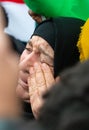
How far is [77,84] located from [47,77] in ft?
4.33

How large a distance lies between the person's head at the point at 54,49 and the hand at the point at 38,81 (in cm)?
3

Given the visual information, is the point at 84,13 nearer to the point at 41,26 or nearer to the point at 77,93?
the point at 41,26

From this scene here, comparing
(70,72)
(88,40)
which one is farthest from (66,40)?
(70,72)

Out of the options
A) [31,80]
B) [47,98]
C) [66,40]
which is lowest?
[31,80]

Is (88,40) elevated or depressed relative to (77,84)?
depressed

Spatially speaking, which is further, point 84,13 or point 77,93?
point 84,13

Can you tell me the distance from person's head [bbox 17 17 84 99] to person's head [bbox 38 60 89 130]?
4.38 ft

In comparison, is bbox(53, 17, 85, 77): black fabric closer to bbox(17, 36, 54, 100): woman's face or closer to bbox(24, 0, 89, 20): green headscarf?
bbox(17, 36, 54, 100): woman's face

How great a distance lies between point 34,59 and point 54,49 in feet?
0.36

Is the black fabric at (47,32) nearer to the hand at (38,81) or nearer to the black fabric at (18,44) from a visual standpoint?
the hand at (38,81)

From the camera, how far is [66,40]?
1963 mm

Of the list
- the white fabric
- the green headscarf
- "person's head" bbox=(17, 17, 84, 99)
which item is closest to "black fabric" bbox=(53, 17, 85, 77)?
"person's head" bbox=(17, 17, 84, 99)

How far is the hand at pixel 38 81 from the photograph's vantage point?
6.13 feet

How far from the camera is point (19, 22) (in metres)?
3.08
